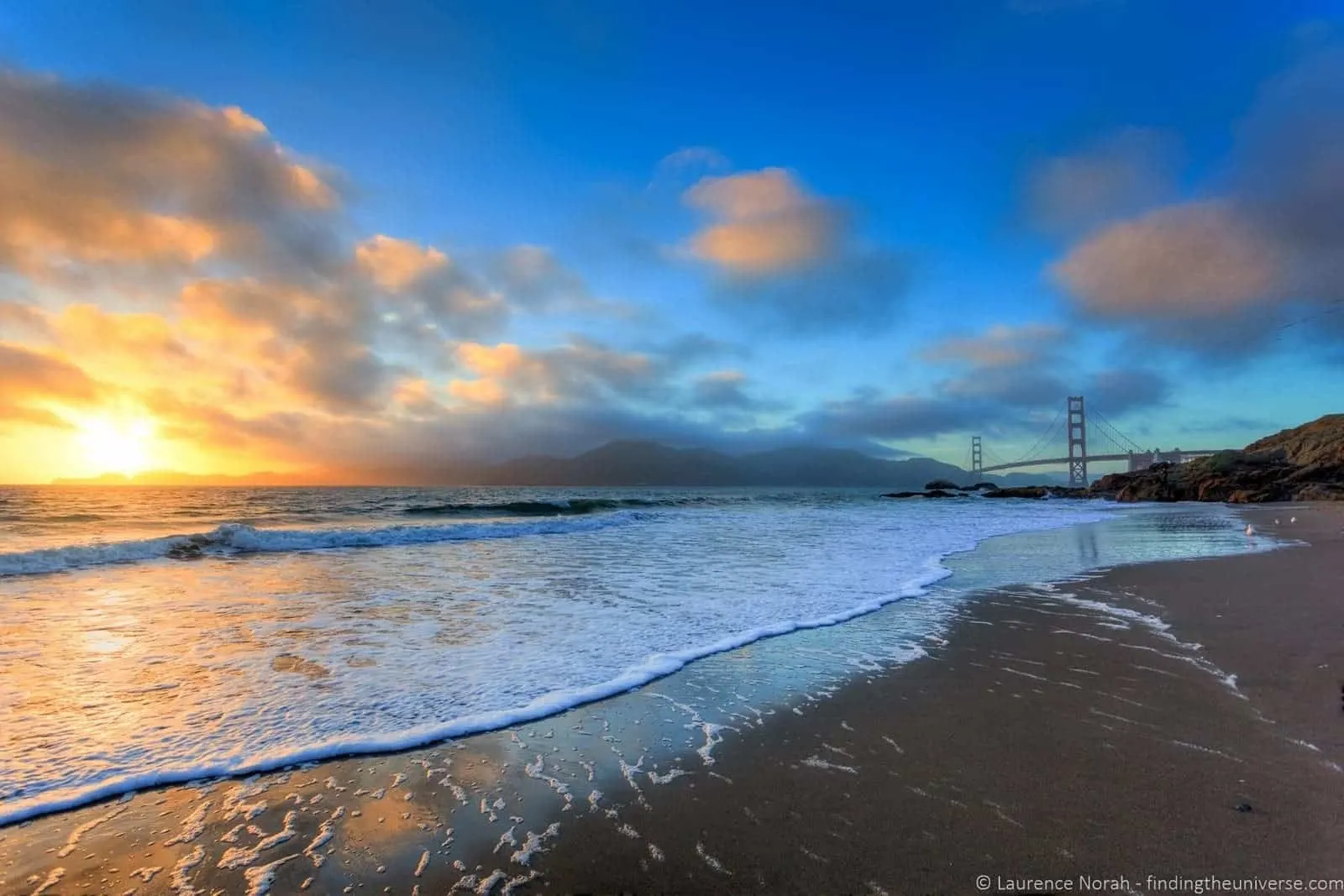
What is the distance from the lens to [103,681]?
5199 mm

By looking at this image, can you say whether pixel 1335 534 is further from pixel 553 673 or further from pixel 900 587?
pixel 553 673

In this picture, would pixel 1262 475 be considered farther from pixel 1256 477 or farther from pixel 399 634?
pixel 399 634

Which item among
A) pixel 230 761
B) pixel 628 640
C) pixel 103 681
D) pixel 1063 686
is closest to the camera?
pixel 230 761

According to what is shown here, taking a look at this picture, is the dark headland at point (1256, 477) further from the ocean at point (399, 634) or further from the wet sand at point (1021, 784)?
the wet sand at point (1021, 784)

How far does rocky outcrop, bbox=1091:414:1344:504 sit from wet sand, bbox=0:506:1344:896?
151ft

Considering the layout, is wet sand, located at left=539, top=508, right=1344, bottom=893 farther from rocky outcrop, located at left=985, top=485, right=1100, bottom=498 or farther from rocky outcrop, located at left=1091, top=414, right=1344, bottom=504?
rocky outcrop, located at left=985, top=485, right=1100, bottom=498

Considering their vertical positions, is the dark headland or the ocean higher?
the dark headland

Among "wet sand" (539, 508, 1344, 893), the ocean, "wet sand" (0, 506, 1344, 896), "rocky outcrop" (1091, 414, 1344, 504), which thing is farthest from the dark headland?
"wet sand" (0, 506, 1344, 896)

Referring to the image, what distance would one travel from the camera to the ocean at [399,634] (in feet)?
13.3

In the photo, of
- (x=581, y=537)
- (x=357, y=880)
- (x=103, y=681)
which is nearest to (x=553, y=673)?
(x=357, y=880)

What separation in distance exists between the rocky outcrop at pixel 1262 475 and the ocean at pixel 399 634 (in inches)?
1207

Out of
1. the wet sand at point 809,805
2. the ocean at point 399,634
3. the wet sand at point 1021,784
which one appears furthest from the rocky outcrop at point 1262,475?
the wet sand at point 809,805

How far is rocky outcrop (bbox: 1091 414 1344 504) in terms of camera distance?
3791 centimetres

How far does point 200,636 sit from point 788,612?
668cm
